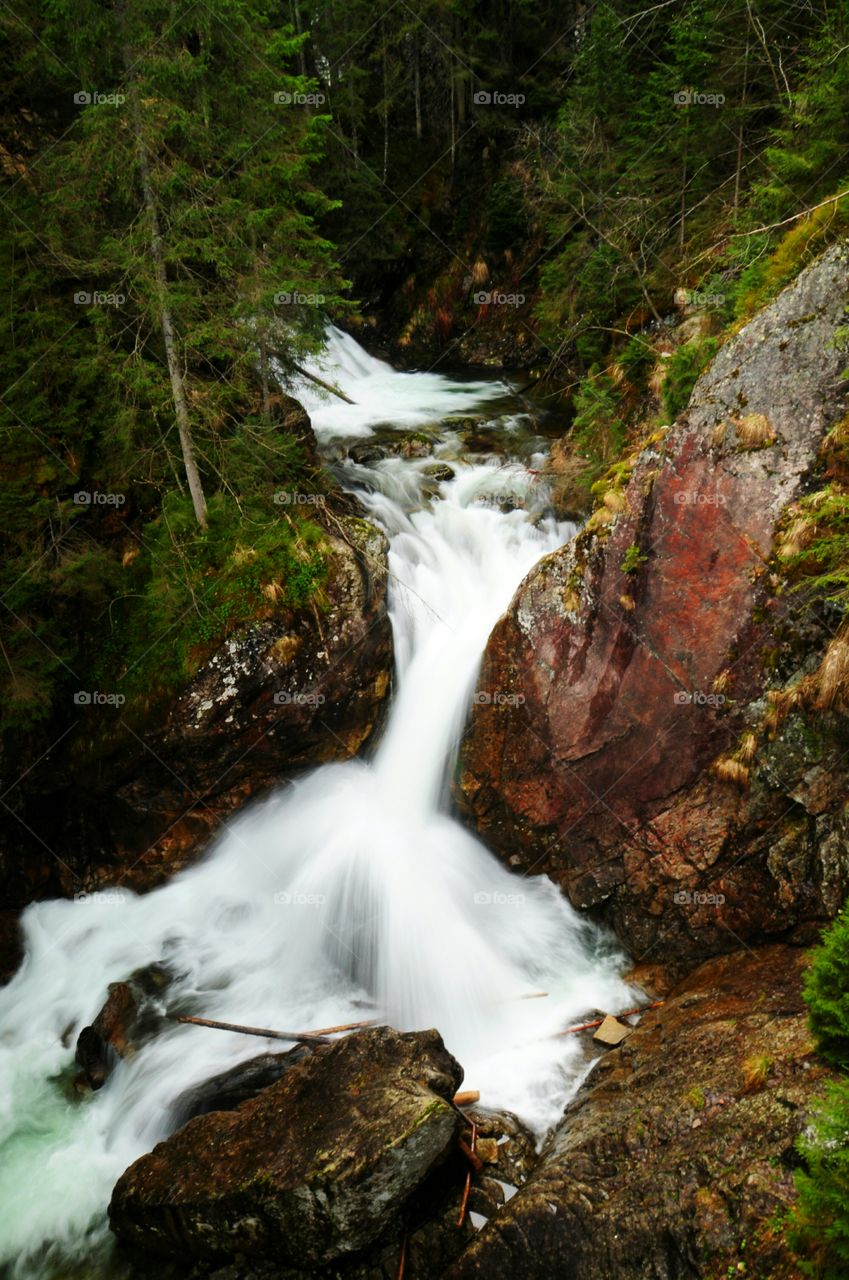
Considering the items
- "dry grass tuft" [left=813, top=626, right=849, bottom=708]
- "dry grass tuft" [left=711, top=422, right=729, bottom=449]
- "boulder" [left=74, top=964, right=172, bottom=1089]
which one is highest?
"dry grass tuft" [left=711, top=422, right=729, bottom=449]

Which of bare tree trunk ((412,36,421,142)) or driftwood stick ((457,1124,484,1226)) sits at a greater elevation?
bare tree trunk ((412,36,421,142))

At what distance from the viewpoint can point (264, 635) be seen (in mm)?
9242

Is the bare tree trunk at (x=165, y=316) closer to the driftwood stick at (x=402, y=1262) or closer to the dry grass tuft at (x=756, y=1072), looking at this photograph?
the driftwood stick at (x=402, y=1262)

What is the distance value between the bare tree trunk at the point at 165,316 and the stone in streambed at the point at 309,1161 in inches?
282

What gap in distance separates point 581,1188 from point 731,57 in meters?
13.7

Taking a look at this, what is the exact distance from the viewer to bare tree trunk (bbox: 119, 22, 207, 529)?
767 cm

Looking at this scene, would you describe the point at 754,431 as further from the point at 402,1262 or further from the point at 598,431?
the point at 402,1262

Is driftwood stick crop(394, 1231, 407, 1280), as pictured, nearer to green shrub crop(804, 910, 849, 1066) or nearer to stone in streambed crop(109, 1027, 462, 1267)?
stone in streambed crop(109, 1027, 462, 1267)

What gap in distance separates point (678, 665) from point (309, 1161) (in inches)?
216

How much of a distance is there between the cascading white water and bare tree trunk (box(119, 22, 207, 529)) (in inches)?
122

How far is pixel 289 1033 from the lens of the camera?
24.0 ft

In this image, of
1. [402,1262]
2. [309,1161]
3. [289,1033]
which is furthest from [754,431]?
[289,1033]

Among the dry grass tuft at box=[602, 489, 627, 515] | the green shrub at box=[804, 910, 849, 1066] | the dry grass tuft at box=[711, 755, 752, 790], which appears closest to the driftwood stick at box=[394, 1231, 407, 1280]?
the green shrub at box=[804, 910, 849, 1066]

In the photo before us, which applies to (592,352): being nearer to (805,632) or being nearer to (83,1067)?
(805,632)
